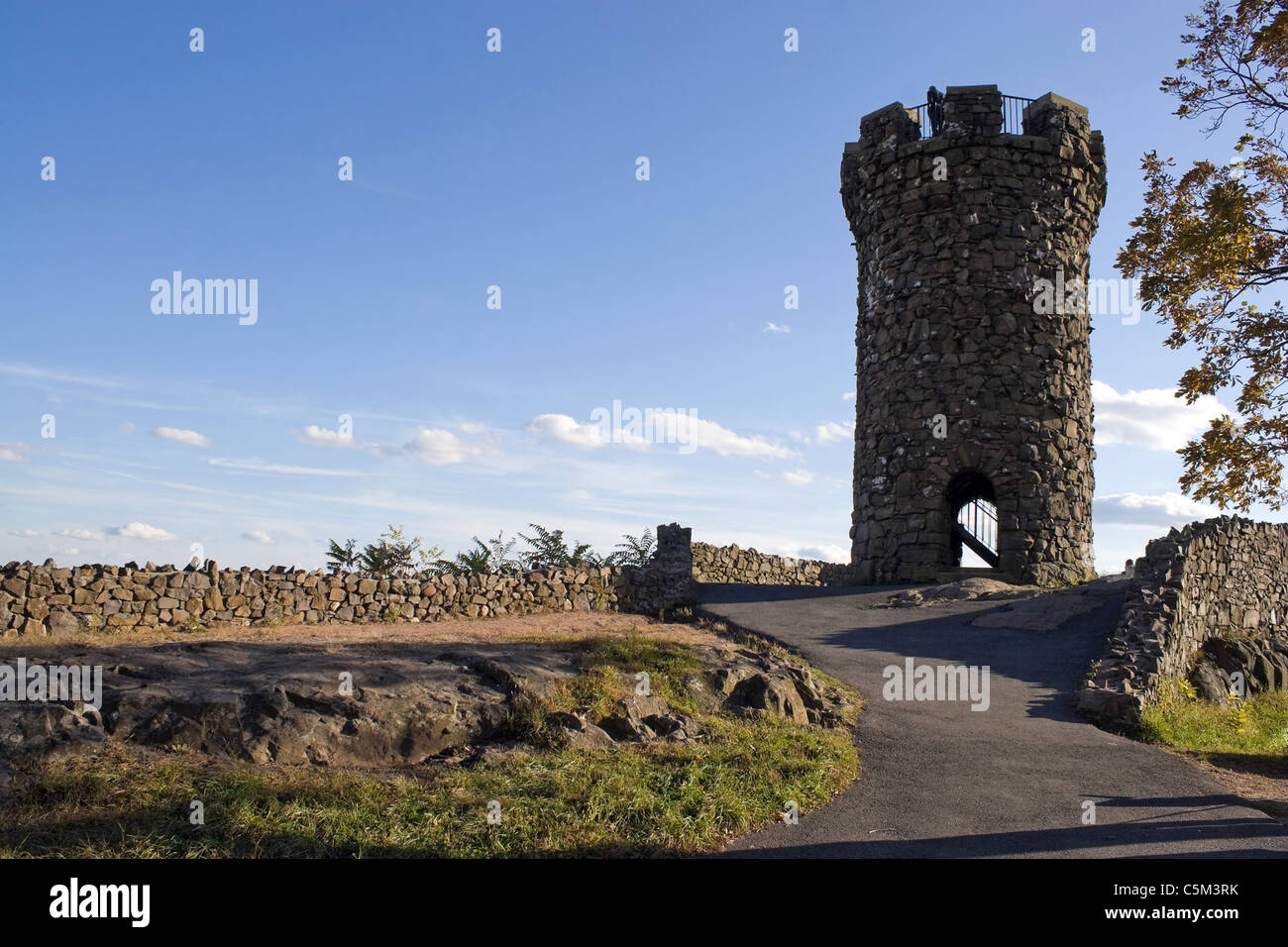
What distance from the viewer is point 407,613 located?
56.4 feet

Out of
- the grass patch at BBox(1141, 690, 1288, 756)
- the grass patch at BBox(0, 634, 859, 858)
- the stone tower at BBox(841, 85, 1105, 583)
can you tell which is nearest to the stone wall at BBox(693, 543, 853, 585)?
the stone tower at BBox(841, 85, 1105, 583)

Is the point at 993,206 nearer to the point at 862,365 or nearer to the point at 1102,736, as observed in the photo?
the point at 862,365

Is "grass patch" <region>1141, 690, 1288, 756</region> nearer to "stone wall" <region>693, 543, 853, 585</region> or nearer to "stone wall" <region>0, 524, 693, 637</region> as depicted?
"stone wall" <region>0, 524, 693, 637</region>

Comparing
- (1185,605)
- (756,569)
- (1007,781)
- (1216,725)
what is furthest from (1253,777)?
(756,569)

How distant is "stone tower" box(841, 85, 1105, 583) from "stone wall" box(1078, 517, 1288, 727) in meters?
4.16

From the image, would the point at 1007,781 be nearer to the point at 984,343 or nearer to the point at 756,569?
the point at 984,343

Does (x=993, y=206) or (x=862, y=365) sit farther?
(x=862, y=365)

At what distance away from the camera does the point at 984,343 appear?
21.9m

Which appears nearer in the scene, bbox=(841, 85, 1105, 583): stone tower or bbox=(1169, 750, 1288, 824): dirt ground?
bbox=(1169, 750, 1288, 824): dirt ground

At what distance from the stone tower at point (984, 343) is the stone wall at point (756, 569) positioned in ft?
11.3

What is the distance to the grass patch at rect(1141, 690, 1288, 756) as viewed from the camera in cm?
1058
